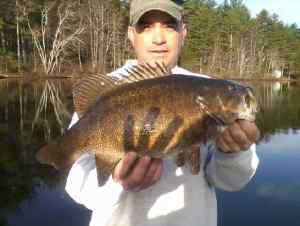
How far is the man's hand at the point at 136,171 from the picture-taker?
251 cm

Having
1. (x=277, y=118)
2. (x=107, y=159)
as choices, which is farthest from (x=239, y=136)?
(x=277, y=118)

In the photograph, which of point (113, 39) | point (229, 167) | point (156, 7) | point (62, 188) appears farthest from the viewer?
point (113, 39)

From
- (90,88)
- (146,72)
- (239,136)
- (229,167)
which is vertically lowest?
(229,167)

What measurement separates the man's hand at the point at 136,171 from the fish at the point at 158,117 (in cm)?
4

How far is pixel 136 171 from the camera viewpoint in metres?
2.54

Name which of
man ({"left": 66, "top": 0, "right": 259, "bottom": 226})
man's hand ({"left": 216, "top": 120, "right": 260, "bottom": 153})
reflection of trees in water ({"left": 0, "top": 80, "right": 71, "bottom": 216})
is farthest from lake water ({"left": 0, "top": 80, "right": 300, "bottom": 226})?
man's hand ({"left": 216, "top": 120, "right": 260, "bottom": 153})

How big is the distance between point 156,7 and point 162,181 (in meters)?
1.25

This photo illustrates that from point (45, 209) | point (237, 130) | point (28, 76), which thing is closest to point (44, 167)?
point (45, 209)

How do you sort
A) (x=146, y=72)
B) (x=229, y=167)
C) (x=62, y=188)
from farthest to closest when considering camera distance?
(x=62, y=188)
(x=229, y=167)
(x=146, y=72)

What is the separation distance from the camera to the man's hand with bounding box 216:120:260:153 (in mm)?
2494

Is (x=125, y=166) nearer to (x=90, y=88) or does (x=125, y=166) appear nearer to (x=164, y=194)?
(x=164, y=194)

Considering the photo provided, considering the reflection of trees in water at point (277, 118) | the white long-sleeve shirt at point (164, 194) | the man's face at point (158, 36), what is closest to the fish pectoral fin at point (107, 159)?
the white long-sleeve shirt at point (164, 194)

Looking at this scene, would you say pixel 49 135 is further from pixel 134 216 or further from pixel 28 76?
pixel 28 76

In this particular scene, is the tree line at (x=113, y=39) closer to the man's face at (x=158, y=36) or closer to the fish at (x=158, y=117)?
the man's face at (x=158, y=36)
